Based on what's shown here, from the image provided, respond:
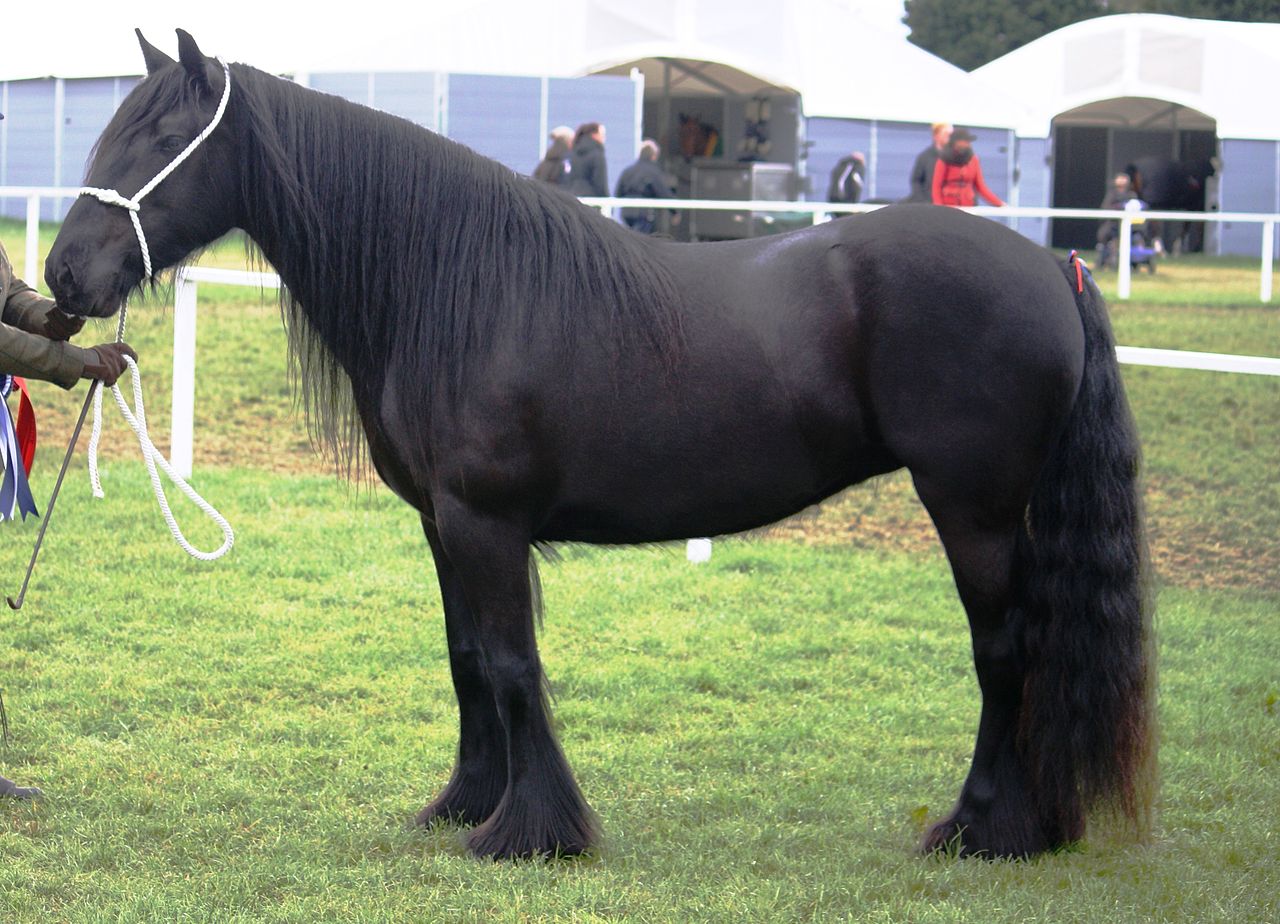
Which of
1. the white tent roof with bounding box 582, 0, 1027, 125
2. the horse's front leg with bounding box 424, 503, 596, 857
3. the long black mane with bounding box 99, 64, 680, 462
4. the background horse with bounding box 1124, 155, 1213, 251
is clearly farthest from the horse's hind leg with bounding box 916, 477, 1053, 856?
the background horse with bounding box 1124, 155, 1213, 251

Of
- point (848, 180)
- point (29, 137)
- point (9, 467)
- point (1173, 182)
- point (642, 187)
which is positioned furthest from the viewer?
point (1173, 182)

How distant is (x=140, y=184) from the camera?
3.39 metres

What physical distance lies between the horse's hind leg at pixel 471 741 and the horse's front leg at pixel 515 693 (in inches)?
7.7

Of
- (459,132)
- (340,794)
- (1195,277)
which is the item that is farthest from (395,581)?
(1195,277)

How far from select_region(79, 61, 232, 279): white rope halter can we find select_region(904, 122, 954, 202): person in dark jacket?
13136 mm

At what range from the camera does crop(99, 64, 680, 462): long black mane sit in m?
3.52

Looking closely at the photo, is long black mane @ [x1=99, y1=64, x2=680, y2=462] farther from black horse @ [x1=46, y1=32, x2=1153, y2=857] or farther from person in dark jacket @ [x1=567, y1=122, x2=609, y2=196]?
person in dark jacket @ [x1=567, y1=122, x2=609, y2=196]

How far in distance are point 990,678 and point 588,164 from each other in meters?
12.0

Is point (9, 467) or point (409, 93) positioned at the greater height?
point (409, 93)

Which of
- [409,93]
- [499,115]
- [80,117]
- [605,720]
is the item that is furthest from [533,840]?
[80,117]

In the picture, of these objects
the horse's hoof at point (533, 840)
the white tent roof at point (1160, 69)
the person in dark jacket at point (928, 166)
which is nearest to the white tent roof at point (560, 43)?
the white tent roof at point (1160, 69)

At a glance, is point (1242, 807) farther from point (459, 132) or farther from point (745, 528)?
point (459, 132)

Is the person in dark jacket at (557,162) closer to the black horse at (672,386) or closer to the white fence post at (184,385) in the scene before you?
the white fence post at (184,385)

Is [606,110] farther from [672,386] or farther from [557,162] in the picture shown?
[672,386]
